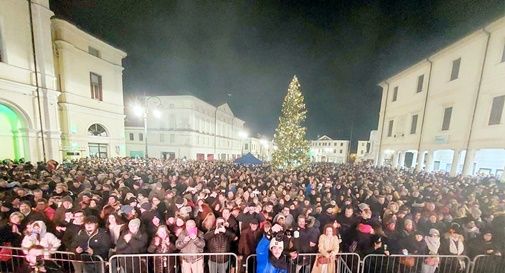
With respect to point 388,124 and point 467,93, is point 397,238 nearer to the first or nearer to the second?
point 467,93

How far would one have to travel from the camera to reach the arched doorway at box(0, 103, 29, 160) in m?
14.6

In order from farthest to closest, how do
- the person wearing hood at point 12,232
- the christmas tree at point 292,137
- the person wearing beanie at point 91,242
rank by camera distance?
the christmas tree at point 292,137
the person wearing hood at point 12,232
the person wearing beanie at point 91,242

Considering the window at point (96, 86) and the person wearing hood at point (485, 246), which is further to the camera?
the window at point (96, 86)

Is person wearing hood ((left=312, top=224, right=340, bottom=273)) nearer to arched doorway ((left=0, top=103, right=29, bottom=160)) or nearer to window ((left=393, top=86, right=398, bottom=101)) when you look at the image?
arched doorway ((left=0, top=103, right=29, bottom=160))

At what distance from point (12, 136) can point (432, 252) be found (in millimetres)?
23187

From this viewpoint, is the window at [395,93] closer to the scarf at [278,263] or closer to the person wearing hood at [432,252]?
the person wearing hood at [432,252]

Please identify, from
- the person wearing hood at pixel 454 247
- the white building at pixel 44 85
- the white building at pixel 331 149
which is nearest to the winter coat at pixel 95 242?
the person wearing hood at pixel 454 247

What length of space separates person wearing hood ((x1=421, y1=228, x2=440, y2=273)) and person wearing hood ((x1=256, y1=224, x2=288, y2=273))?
299cm

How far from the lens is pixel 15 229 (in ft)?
14.7

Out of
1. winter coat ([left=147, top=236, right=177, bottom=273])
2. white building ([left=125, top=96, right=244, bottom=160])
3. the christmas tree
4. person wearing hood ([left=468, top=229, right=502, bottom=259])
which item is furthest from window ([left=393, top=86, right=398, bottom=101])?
white building ([left=125, top=96, right=244, bottom=160])

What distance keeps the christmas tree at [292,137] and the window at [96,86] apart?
59.8 feet

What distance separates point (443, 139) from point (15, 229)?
24427 millimetres

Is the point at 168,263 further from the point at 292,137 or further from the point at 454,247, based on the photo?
the point at 292,137

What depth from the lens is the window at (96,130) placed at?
20520mm
